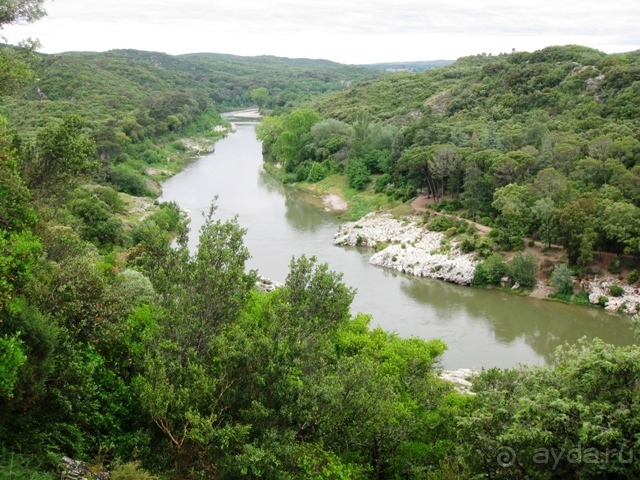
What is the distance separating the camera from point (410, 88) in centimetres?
8406

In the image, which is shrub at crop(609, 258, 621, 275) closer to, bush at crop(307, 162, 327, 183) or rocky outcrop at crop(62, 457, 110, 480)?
rocky outcrop at crop(62, 457, 110, 480)

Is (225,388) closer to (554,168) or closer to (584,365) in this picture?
(584,365)

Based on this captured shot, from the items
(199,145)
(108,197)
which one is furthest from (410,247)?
(199,145)

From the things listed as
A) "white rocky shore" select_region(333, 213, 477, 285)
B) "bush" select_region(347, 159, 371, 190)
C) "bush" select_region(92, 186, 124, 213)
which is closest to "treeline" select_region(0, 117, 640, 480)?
"white rocky shore" select_region(333, 213, 477, 285)

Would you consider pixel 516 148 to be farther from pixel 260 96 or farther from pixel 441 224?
pixel 260 96

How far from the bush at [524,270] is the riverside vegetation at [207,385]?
18.5m

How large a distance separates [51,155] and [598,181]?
101 ft

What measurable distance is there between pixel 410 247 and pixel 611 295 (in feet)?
37.4

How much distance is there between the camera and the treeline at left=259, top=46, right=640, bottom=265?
31.5 metres

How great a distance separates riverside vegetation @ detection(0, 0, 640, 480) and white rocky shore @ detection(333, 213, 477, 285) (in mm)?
20282

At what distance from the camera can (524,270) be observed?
30.4 metres

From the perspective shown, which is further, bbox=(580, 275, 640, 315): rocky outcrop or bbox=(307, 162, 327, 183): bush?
bbox=(307, 162, 327, 183): bush

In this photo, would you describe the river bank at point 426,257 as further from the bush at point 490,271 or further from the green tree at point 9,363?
the green tree at point 9,363

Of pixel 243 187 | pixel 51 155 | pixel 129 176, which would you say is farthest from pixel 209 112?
pixel 51 155
